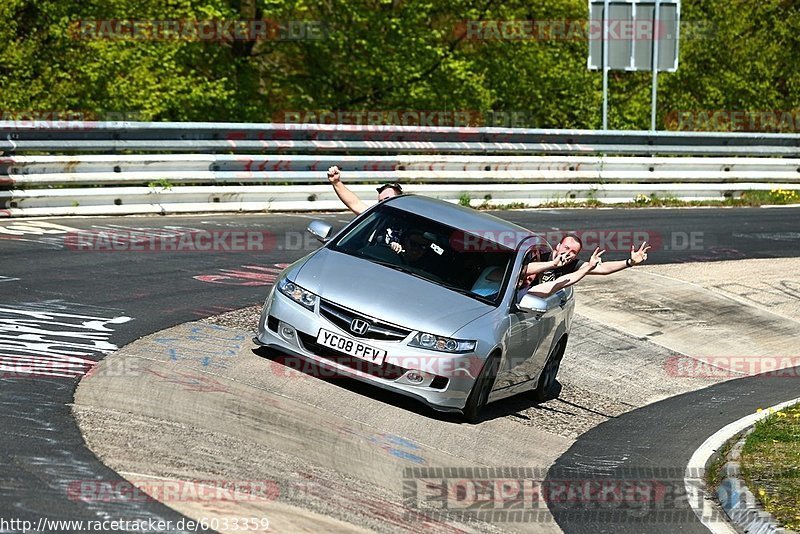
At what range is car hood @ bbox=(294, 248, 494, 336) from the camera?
30.2 feet

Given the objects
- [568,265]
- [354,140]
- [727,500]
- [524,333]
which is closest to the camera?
[727,500]

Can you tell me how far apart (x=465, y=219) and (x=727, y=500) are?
11.4 feet

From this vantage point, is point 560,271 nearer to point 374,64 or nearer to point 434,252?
point 434,252

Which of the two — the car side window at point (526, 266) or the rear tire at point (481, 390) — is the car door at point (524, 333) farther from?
the rear tire at point (481, 390)

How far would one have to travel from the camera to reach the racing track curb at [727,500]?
Result: 25.4ft

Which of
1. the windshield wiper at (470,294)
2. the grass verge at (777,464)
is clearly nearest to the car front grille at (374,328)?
the windshield wiper at (470,294)

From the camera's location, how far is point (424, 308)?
30.7ft

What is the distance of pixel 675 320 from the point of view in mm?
14773

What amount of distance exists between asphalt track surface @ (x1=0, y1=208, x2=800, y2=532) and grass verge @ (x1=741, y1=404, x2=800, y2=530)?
520 millimetres

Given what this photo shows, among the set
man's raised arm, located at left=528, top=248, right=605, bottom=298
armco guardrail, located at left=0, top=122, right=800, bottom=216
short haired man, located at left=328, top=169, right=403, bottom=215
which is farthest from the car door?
armco guardrail, located at left=0, top=122, right=800, bottom=216

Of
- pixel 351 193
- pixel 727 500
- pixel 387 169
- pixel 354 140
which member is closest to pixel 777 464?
pixel 727 500

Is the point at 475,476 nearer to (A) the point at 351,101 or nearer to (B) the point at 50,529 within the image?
(B) the point at 50,529

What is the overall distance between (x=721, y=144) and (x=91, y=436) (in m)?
20.1

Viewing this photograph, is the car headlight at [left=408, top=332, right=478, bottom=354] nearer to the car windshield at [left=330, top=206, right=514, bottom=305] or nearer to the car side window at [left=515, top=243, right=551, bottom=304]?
the car windshield at [left=330, top=206, right=514, bottom=305]
